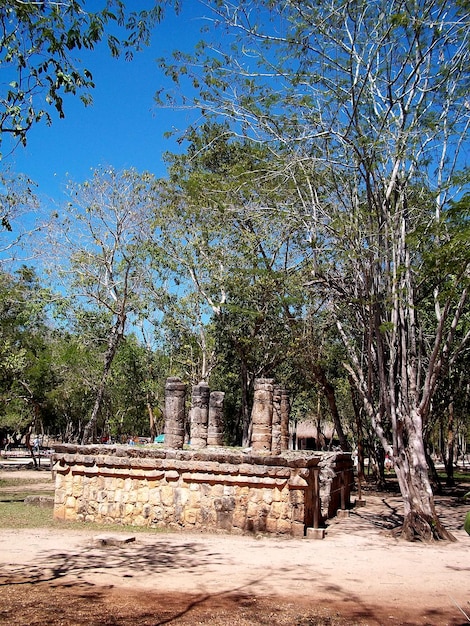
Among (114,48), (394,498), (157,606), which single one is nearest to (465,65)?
(114,48)

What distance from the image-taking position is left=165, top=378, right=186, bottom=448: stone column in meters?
14.2

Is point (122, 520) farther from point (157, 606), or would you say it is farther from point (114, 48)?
point (114, 48)

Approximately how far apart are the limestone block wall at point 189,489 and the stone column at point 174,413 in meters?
2.43

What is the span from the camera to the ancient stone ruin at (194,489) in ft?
34.4

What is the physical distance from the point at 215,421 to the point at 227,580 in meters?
10.5

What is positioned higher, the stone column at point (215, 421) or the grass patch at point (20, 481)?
the stone column at point (215, 421)

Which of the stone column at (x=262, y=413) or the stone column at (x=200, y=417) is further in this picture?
the stone column at (x=200, y=417)

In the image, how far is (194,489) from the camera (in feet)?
36.4

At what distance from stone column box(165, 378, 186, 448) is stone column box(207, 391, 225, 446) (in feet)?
10.7

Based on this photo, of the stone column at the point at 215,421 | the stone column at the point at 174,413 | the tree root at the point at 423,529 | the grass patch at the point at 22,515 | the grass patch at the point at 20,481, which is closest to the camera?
the tree root at the point at 423,529

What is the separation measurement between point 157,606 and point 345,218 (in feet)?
26.5

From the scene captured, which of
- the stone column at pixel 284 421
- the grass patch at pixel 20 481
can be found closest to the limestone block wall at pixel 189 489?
the stone column at pixel 284 421

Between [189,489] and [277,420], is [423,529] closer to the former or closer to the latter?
[189,489]

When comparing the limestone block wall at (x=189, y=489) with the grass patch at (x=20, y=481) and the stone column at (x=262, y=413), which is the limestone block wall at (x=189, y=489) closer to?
the stone column at (x=262, y=413)
